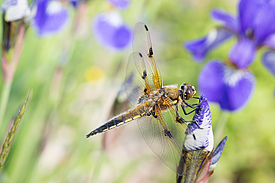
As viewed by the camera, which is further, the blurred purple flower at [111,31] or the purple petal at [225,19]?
the blurred purple flower at [111,31]

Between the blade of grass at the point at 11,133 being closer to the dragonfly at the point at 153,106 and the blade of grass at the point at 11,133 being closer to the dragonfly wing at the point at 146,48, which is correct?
the dragonfly at the point at 153,106

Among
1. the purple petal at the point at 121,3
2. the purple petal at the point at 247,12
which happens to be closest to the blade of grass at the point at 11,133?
the purple petal at the point at 247,12

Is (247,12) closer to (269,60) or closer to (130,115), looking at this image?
(269,60)

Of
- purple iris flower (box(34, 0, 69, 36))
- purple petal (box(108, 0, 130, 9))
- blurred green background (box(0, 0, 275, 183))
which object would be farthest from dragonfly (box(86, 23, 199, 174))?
purple petal (box(108, 0, 130, 9))

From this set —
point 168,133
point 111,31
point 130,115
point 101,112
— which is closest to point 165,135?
point 168,133

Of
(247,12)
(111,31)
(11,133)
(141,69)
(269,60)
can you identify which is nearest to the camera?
(11,133)
